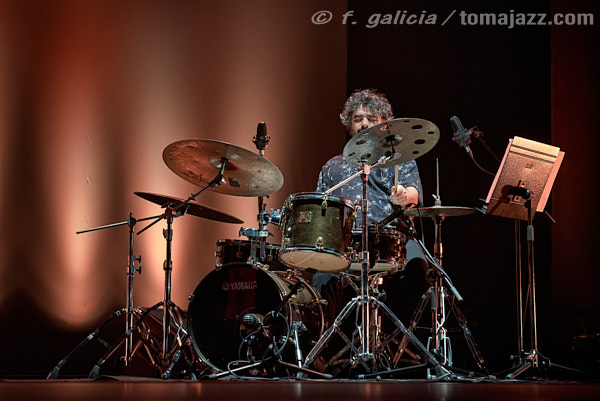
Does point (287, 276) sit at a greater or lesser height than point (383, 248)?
lesser

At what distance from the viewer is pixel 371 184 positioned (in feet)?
14.1

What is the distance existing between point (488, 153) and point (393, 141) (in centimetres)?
165

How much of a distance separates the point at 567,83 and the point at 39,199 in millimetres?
3725

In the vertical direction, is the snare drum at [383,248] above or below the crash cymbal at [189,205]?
below

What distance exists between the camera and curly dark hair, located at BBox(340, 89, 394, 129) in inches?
177

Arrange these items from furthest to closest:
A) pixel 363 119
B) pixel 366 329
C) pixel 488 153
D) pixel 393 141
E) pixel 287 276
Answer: pixel 488 153
pixel 363 119
pixel 287 276
pixel 393 141
pixel 366 329

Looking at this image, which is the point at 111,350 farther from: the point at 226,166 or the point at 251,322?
the point at 226,166

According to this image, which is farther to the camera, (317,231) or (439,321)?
(439,321)

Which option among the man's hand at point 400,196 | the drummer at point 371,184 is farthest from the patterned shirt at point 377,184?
the man's hand at point 400,196

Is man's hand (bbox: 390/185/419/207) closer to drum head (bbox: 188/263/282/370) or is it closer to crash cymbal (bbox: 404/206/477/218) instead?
crash cymbal (bbox: 404/206/477/218)

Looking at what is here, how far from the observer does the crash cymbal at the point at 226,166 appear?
337cm

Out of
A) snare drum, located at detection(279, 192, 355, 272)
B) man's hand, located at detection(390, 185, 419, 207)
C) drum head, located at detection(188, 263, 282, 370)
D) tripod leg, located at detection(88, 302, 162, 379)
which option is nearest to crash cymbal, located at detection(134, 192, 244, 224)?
drum head, located at detection(188, 263, 282, 370)

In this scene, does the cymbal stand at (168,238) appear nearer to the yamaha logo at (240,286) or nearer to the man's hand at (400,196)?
the yamaha logo at (240,286)

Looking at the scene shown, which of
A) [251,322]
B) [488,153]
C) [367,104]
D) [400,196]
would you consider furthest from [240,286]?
[488,153]
